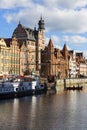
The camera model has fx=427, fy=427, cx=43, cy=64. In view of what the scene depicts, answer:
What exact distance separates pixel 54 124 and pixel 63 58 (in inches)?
4535

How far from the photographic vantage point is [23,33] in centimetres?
13538

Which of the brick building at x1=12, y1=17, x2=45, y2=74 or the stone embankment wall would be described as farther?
the brick building at x1=12, y1=17, x2=45, y2=74

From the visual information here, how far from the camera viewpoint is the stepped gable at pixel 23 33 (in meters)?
135

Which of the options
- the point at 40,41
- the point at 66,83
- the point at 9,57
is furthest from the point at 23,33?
the point at 66,83

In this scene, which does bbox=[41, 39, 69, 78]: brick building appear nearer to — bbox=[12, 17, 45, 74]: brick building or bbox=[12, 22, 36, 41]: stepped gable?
bbox=[12, 17, 45, 74]: brick building

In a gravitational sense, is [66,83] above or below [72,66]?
below

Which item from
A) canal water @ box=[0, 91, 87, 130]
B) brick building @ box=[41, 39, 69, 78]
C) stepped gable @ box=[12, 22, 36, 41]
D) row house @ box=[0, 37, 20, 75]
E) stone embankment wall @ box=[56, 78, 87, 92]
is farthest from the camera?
brick building @ box=[41, 39, 69, 78]

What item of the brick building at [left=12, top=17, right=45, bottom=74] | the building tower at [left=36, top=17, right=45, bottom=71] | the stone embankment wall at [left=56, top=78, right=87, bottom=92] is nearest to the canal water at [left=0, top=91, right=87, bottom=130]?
the stone embankment wall at [left=56, top=78, right=87, bottom=92]

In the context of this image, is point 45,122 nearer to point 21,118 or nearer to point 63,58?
point 21,118

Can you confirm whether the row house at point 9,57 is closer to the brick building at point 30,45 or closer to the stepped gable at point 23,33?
the brick building at point 30,45

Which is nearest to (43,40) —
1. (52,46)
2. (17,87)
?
Answer: (52,46)

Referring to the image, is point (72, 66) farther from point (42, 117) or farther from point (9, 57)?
point (42, 117)

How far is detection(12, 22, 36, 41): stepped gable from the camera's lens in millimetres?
135000

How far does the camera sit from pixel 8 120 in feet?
166
